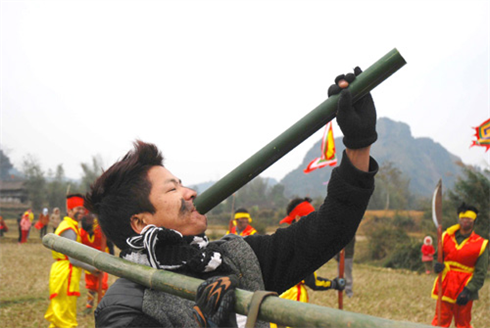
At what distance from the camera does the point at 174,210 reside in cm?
199

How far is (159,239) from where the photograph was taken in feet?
5.90

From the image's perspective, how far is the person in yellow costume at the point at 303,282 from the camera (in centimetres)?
609

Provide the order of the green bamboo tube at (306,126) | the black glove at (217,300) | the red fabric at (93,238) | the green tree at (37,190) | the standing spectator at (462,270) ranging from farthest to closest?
the green tree at (37,190) < the red fabric at (93,238) < the standing spectator at (462,270) < the green bamboo tube at (306,126) < the black glove at (217,300)

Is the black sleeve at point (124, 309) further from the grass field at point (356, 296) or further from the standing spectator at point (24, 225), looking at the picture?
the standing spectator at point (24, 225)

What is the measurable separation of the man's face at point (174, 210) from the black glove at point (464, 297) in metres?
6.23

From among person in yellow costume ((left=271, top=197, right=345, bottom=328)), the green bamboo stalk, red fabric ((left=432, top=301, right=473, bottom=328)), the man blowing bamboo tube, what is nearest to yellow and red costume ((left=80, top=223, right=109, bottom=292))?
person in yellow costume ((left=271, top=197, right=345, bottom=328))

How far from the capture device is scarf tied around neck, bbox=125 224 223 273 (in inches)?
69.6

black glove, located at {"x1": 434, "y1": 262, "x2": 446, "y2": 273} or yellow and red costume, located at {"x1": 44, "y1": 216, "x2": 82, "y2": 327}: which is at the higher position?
yellow and red costume, located at {"x1": 44, "y1": 216, "x2": 82, "y2": 327}

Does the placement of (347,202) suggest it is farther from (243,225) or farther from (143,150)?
(243,225)

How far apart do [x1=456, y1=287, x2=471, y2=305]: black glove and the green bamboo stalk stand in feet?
21.5

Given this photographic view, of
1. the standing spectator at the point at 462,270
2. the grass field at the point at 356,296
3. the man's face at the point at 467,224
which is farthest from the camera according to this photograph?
the grass field at the point at 356,296

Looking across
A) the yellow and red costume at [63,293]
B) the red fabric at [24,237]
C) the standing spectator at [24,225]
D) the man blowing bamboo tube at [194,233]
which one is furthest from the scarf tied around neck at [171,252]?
the red fabric at [24,237]

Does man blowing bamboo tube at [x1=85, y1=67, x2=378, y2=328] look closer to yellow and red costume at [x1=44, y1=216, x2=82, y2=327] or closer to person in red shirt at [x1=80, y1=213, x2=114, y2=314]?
yellow and red costume at [x1=44, y1=216, x2=82, y2=327]

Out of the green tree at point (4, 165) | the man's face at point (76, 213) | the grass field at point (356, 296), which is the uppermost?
the green tree at point (4, 165)
